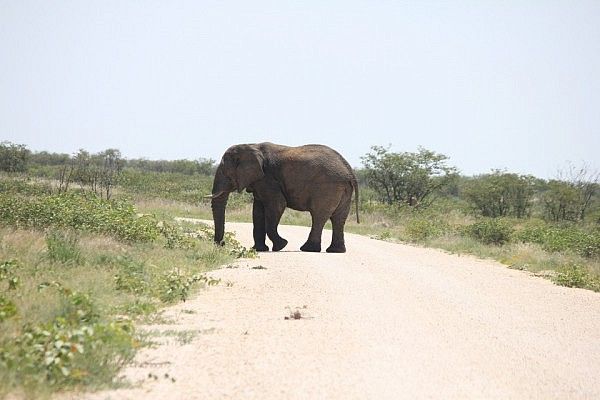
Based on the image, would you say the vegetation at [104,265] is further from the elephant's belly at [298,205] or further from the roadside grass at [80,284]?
the elephant's belly at [298,205]

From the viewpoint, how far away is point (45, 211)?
1475 cm

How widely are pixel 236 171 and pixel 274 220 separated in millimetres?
1769

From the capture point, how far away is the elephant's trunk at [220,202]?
19234mm

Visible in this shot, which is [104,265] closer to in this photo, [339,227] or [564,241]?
[339,227]

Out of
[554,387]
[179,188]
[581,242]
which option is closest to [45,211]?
[554,387]

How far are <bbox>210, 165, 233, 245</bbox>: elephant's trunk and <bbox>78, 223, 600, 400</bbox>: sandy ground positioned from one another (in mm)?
5544

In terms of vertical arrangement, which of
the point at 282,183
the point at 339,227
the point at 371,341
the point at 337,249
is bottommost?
the point at 337,249

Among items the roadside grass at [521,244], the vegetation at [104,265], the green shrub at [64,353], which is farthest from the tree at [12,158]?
the green shrub at [64,353]

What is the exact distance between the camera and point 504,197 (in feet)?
155

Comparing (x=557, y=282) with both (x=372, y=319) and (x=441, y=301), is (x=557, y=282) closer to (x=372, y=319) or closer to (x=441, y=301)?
(x=441, y=301)

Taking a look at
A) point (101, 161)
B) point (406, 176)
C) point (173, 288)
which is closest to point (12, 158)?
point (101, 161)

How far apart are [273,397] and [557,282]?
10.5 metres

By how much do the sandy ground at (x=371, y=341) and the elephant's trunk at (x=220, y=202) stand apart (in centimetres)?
554

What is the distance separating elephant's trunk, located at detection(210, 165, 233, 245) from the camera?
1923 cm
